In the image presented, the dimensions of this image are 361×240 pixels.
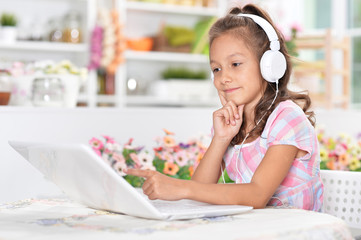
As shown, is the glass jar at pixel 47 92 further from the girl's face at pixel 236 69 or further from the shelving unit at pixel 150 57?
the shelving unit at pixel 150 57

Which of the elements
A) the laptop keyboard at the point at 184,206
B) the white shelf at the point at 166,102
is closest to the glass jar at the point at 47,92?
the laptop keyboard at the point at 184,206

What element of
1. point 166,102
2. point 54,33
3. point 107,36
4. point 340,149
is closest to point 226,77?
point 340,149

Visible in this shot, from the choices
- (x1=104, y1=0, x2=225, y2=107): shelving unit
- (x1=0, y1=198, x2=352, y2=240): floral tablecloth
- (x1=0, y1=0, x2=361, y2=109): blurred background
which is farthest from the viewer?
(x1=104, y1=0, x2=225, y2=107): shelving unit

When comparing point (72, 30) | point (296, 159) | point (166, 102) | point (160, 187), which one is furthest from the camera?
point (166, 102)

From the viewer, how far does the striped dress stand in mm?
1262

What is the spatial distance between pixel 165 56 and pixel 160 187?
3.85 metres

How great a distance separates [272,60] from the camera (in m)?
1.34

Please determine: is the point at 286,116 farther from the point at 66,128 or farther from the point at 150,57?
the point at 150,57

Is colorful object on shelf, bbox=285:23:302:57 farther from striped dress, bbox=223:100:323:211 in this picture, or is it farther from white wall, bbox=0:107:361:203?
striped dress, bbox=223:100:323:211

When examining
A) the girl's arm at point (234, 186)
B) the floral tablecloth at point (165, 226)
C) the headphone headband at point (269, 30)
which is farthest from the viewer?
the headphone headband at point (269, 30)

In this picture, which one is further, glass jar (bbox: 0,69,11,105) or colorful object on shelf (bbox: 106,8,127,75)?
colorful object on shelf (bbox: 106,8,127,75)

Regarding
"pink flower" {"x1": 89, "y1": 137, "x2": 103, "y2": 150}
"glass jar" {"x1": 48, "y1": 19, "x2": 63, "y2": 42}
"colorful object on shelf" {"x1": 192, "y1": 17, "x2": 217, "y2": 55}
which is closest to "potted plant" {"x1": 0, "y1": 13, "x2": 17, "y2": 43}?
"glass jar" {"x1": 48, "y1": 19, "x2": 63, "y2": 42}

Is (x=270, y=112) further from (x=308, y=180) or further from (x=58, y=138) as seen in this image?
(x=58, y=138)

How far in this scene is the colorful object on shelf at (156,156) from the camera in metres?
2.08
